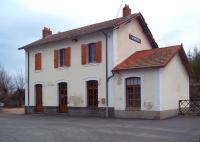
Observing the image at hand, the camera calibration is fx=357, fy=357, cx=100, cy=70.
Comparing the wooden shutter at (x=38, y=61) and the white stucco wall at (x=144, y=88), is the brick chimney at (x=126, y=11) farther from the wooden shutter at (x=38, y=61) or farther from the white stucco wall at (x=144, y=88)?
the wooden shutter at (x=38, y=61)

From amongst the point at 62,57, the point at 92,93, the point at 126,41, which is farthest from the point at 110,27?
the point at 62,57

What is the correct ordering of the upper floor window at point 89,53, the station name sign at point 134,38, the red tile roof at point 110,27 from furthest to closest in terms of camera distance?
the station name sign at point 134,38, the upper floor window at point 89,53, the red tile roof at point 110,27

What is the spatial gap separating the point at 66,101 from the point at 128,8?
7.88 m

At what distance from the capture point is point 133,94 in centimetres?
2070

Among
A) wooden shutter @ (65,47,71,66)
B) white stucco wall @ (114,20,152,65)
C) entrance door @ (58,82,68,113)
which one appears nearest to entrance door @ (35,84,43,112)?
entrance door @ (58,82,68,113)

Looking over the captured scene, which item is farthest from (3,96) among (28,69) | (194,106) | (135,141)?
(135,141)

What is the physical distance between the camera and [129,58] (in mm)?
22781

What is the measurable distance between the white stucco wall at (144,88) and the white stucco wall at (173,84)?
39 centimetres

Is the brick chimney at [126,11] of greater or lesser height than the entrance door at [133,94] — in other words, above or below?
above

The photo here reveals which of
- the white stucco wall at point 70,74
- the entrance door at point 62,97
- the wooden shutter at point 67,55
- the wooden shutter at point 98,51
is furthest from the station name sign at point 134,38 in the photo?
the entrance door at point 62,97

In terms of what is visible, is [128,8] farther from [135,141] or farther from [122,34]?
[135,141]

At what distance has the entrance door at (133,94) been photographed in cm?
2044

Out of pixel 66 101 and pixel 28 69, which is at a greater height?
pixel 28 69

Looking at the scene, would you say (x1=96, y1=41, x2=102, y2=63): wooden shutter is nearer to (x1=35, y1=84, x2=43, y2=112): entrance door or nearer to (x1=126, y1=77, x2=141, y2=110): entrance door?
(x1=126, y1=77, x2=141, y2=110): entrance door
